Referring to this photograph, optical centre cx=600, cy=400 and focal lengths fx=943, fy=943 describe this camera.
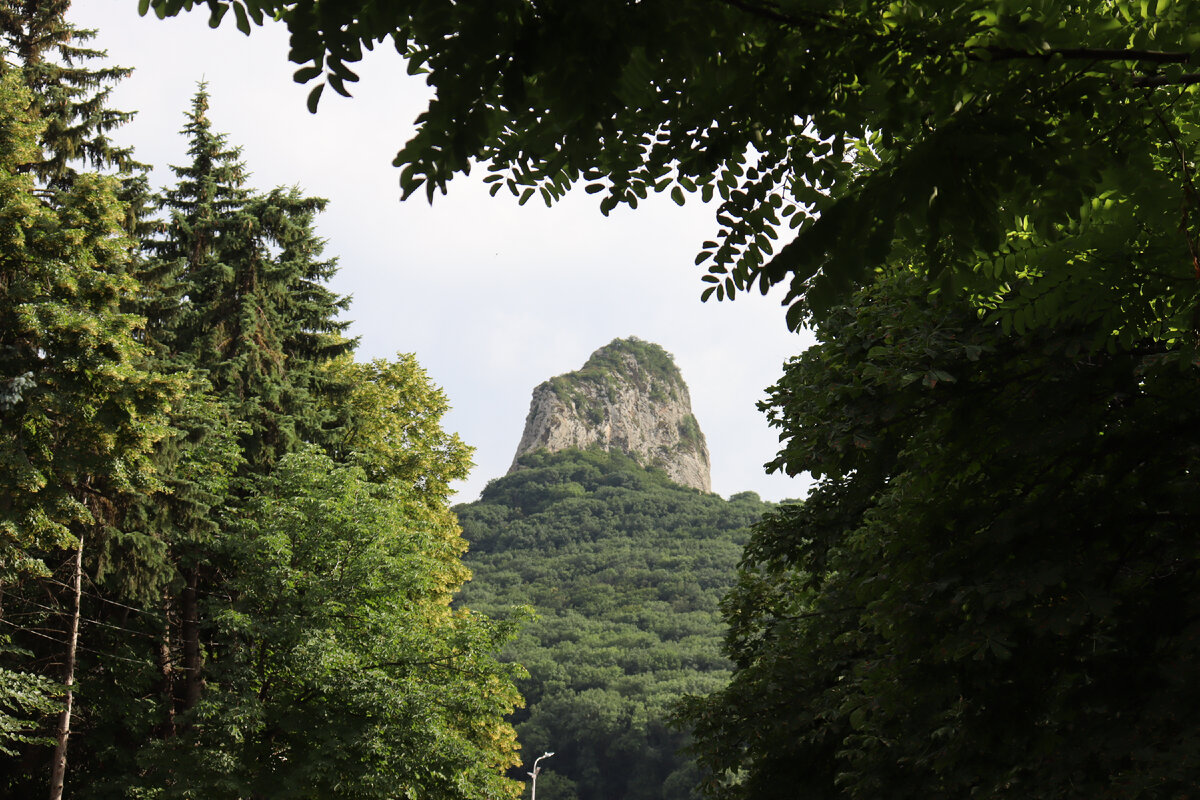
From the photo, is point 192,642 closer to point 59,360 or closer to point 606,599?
point 59,360

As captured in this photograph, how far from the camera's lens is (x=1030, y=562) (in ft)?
16.2

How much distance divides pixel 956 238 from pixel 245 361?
1922 centimetres

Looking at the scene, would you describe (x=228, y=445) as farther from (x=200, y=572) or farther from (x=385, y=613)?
(x=385, y=613)

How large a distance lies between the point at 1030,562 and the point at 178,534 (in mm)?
15050

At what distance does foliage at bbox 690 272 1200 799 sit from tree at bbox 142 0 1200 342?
3.70 ft

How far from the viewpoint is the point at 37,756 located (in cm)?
1730

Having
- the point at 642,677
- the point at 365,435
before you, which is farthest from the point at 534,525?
the point at 365,435

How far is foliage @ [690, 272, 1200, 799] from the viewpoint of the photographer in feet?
15.4

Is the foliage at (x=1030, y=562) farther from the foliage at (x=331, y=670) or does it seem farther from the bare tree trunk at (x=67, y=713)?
the bare tree trunk at (x=67, y=713)

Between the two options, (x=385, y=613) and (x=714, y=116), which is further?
(x=385, y=613)

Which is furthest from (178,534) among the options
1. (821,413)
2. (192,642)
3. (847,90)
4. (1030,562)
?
(847,90)

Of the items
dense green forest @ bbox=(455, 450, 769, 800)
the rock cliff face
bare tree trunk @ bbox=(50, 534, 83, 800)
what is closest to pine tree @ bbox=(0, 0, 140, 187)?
bare tree trunk @ bbox=(50, 534, 83, 800)

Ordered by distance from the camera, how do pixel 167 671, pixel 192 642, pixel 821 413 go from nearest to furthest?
pixel 821 413 → pixel 192 642 → pixel 167 671

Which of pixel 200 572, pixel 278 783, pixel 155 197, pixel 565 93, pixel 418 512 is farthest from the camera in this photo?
pixel 418 512
